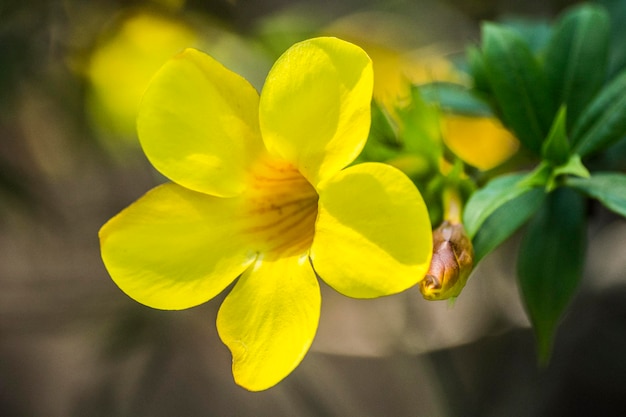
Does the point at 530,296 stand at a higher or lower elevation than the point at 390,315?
higher

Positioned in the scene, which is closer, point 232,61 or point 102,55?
point 232,61

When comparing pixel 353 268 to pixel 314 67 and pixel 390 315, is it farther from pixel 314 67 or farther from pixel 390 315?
pixel 390 315

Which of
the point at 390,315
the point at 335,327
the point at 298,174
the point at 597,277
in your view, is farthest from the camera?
the point at 335,327

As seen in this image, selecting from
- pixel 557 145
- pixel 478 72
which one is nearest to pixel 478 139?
pixel 478 72

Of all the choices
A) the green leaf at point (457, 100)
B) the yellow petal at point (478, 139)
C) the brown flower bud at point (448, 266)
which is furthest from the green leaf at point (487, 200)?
the yellow petal at point (478, 139)

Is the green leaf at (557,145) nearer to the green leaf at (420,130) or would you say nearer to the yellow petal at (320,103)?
the green leaf at (420,130)

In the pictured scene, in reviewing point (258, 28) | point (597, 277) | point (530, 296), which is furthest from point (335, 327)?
point (530, 296)

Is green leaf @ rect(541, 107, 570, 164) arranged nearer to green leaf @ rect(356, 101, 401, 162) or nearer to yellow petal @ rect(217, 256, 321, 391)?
green leaf @ rect(356, 101, 401, 162)
